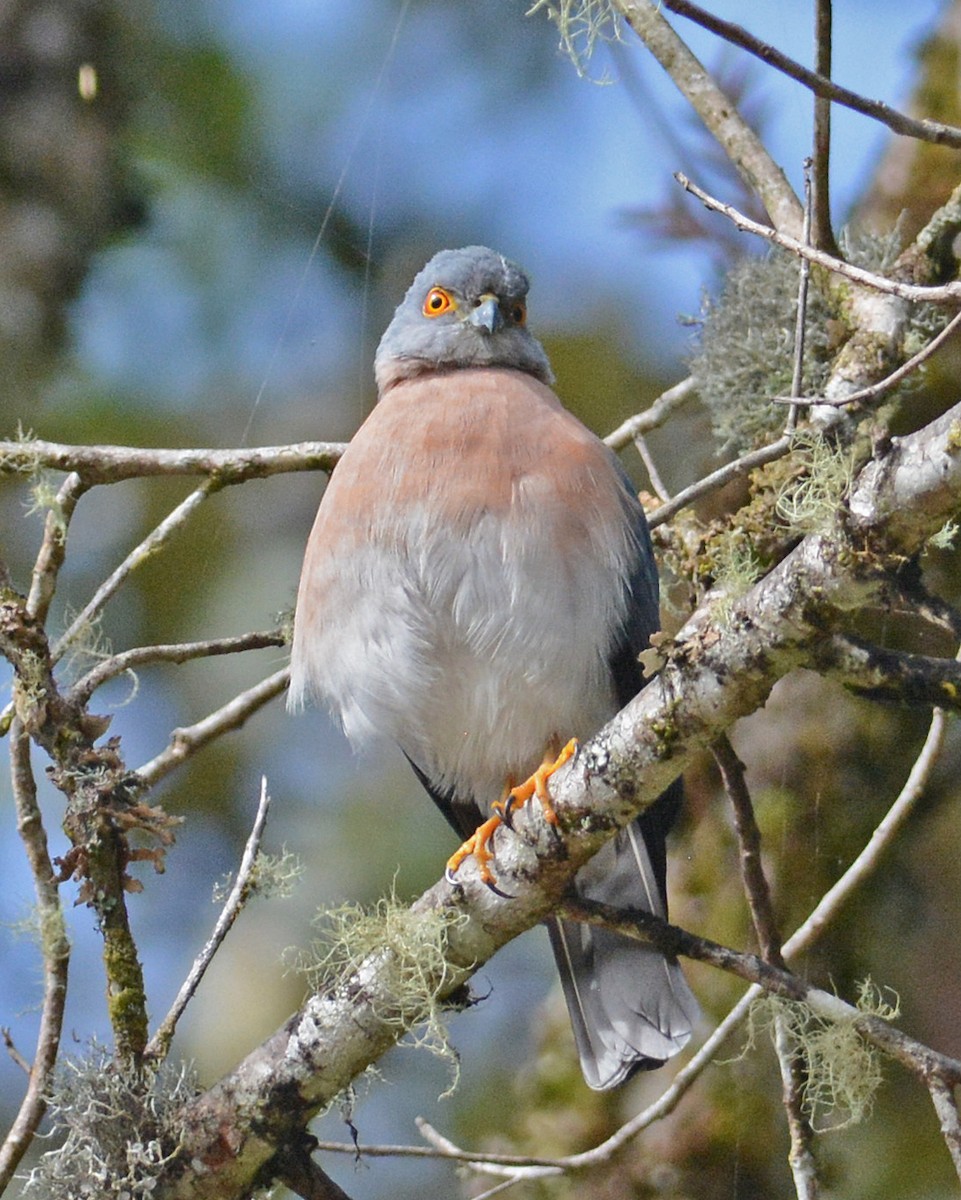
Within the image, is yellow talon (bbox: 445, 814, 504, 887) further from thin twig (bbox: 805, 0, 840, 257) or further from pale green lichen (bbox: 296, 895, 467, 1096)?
thin twig (bbox: 805, 0, 840, 257)

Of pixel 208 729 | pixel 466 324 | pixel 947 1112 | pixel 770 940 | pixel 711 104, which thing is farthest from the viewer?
pixel 711 104

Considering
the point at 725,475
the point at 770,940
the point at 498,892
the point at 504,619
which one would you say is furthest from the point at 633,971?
the point at 725,475

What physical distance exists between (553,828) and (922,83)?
312 centimetres

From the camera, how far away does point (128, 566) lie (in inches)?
119

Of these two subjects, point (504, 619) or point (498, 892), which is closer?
point (498, 892)

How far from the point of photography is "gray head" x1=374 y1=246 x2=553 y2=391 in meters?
3.58

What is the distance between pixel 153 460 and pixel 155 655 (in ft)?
2.05

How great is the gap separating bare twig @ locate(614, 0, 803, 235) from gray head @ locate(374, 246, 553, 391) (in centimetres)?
68

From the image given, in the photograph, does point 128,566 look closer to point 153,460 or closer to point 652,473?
point 153,460

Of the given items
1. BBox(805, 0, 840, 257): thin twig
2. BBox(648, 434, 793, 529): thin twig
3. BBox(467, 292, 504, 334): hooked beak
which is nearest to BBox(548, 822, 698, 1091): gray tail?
BBox(648, 434, 793, 529): thin twig

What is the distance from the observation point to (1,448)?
325cm

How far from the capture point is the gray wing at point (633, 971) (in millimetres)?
2992

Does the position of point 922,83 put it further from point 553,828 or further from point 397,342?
point 553,828

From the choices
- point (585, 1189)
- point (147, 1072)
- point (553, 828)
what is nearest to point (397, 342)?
point (553, 828)
